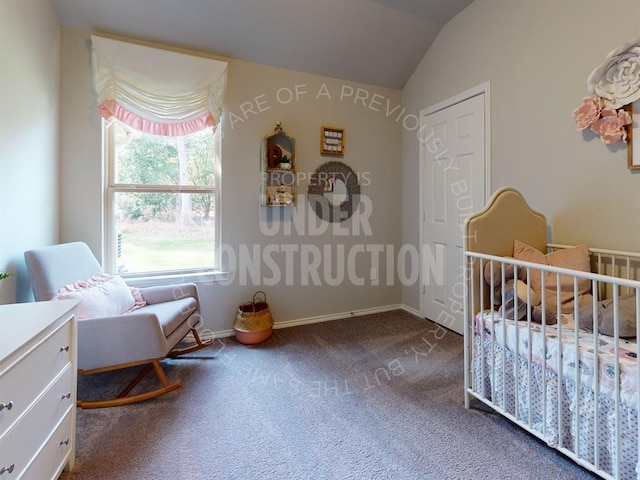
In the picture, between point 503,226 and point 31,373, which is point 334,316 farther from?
point 31,373

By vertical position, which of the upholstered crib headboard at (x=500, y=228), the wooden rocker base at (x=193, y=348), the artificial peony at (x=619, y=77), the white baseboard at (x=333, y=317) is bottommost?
the wooden rocker base at (x=193, y=348)

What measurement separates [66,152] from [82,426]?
1792 millimetres

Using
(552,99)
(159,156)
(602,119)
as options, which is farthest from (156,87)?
(602,119)

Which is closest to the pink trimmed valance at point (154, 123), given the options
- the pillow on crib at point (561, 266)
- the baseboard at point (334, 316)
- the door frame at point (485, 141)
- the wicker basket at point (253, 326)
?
the wicker basket at point (253, 326)

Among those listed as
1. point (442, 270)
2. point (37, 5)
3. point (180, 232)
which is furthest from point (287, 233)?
point (37, 5)

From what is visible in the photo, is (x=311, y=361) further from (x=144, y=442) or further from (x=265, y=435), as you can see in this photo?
(x=144, y=442)

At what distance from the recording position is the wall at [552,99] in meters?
1.76

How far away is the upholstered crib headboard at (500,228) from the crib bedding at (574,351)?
20 cm

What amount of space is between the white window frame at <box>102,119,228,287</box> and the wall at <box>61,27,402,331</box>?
6 cm

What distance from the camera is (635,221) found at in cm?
170

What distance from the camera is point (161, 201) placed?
8.43 ft

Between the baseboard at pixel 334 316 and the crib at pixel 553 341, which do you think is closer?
the crib at pixel 553 341

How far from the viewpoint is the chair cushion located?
1.91 metres

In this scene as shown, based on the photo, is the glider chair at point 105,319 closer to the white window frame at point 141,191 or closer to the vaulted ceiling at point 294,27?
the white window frame at point 141,191
